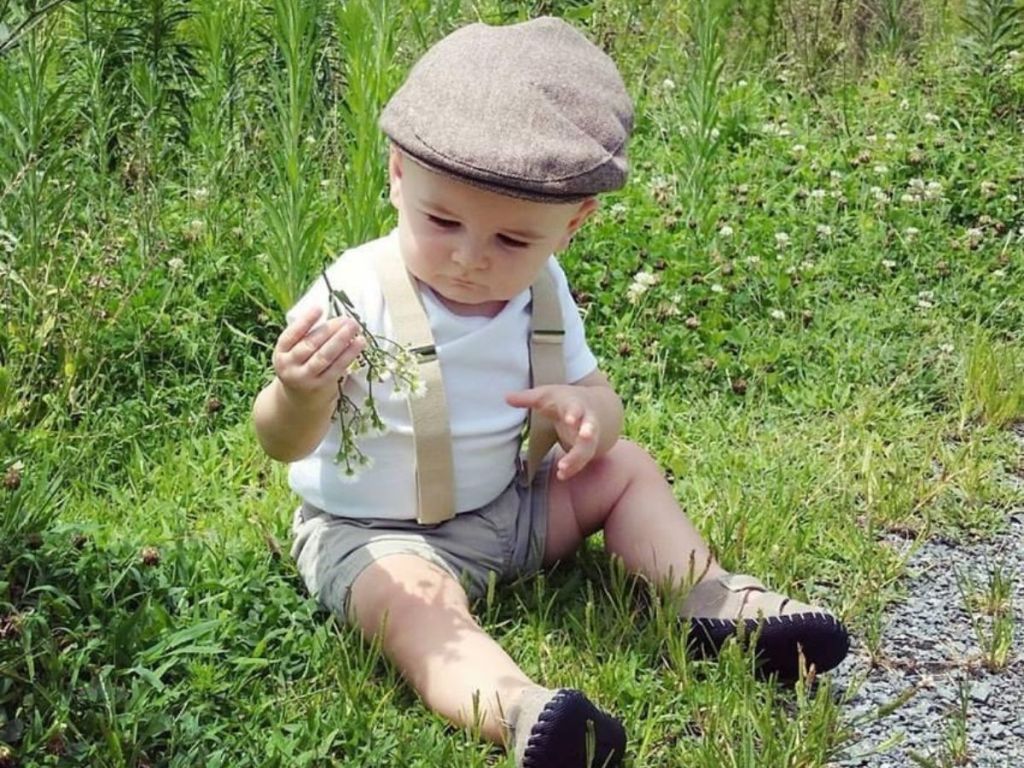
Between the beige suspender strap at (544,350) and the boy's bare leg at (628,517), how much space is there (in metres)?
0.15

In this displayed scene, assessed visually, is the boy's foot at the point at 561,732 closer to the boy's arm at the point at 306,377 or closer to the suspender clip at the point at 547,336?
the boy's arm at the point at 306,377

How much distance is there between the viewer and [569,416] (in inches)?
102

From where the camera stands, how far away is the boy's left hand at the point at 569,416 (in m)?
2.58

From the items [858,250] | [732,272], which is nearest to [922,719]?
[732,272]

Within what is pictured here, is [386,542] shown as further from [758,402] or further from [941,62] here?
[941,62]

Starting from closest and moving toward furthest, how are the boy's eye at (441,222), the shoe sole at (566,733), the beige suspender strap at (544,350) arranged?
the shoe sole at (566,733)
the boy's eye at (441,222)
the beige suspender strap at (544,350)

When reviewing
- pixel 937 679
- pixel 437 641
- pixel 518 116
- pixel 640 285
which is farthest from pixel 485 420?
pixel 640 285

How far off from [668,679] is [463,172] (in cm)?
95

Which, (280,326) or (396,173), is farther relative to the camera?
(280,326)

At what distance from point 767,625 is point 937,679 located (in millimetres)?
374

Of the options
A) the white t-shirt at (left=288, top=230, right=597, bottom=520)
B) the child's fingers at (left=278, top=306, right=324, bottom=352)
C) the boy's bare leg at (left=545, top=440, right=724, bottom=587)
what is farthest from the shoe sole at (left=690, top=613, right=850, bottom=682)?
the child's fingers at (left=278, top=306, right=324, bottom=352)

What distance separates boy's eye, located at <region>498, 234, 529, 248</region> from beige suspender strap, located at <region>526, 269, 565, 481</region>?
0.23 meters

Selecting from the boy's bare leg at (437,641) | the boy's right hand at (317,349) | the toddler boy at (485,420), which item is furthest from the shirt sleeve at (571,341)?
the boy's right hand at (317,349)

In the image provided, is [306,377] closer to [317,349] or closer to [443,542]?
[317,349]
